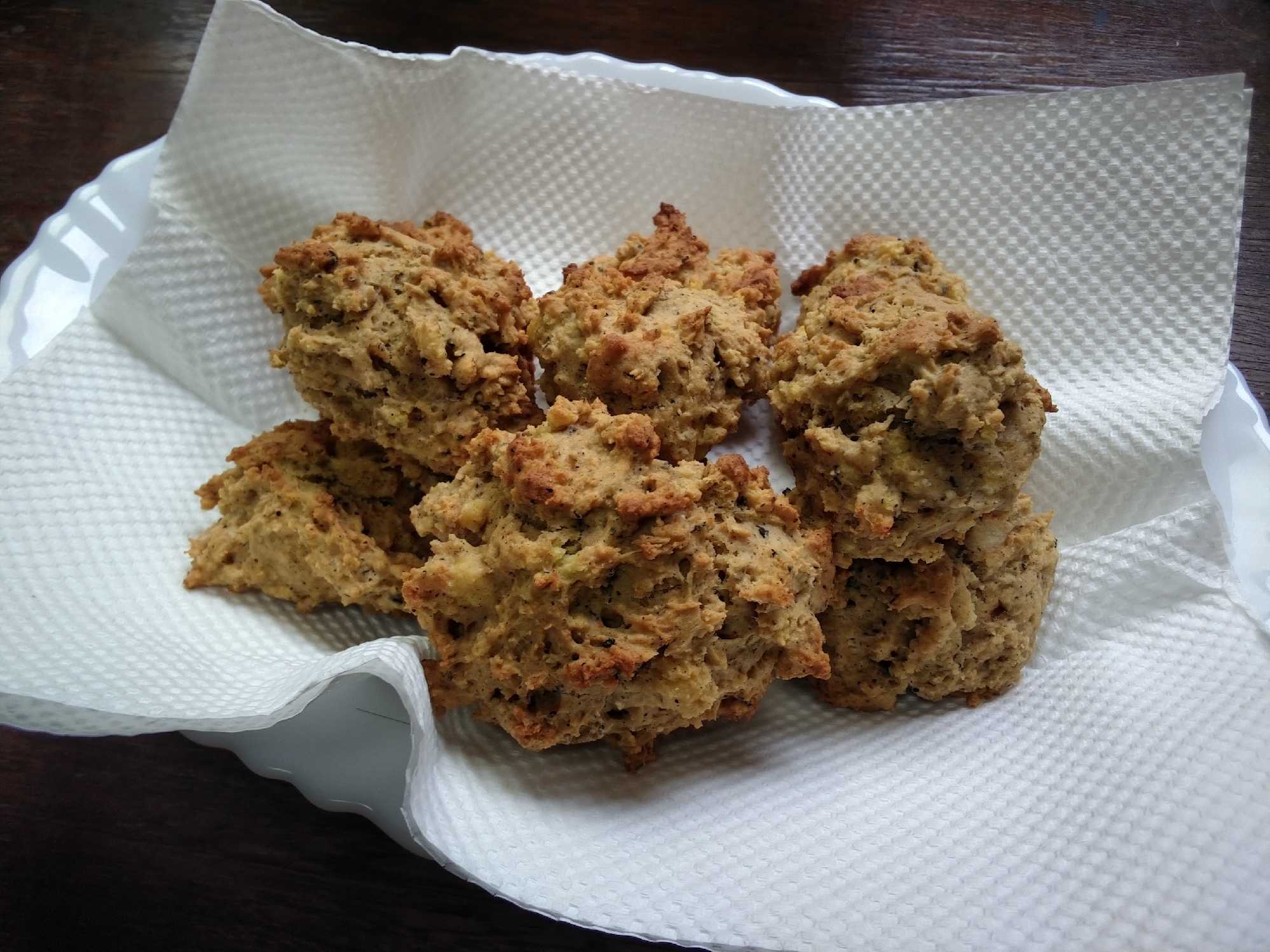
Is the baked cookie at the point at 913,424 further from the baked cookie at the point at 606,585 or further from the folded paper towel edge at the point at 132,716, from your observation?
the folded paper towel edge at the point at 132,716

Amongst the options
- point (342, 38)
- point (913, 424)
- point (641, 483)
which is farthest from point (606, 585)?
point (342, 38)

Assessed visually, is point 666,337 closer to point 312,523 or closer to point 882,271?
point 882,271

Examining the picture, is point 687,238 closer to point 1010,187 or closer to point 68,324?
point 1010,187

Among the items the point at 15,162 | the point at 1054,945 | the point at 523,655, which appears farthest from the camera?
the point at 15,162

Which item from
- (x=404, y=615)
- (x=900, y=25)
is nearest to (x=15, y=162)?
(x=404, y=615)

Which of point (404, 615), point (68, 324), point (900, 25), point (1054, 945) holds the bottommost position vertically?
point (404, 615)

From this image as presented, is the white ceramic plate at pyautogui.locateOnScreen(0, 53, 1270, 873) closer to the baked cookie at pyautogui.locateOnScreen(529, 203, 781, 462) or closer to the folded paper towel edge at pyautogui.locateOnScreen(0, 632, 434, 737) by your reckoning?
the folded paper towel edge at pyautogui.locateOnScreen(0, 632, 434, 737)

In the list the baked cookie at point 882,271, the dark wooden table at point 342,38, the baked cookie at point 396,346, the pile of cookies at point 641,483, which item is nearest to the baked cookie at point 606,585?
the pile of cookies at point 641,483
